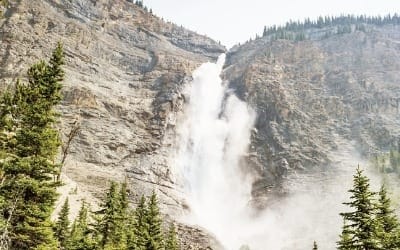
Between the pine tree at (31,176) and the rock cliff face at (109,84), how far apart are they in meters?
53.2

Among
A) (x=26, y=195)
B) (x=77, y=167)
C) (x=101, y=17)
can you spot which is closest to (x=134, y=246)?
(x=26, y=195)

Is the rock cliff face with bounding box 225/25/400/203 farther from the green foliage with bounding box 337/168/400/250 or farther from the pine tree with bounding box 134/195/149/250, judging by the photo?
the green foliage with bounding box 337/168/400/250

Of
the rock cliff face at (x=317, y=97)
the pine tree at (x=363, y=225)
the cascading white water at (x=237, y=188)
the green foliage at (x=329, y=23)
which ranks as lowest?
the pine tree at (x=363, y=225)

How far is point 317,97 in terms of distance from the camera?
12331cm

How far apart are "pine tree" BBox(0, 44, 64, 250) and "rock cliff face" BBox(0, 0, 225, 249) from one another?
5322 cm

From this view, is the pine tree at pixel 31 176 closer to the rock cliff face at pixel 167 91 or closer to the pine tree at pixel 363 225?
the pine tree at pixel 363 225

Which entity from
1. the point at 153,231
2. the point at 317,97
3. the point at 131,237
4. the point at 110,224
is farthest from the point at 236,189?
the point at 110,224

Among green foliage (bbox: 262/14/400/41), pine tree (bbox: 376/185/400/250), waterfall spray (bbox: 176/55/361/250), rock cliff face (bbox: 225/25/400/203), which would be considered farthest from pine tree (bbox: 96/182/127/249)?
green foliage (bbox: 262/14/400/41)

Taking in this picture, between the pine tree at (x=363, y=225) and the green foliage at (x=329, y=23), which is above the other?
the green foliage at (x=329, y=23)

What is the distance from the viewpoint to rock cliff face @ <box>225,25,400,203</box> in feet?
353

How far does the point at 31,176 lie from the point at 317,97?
11285 cm

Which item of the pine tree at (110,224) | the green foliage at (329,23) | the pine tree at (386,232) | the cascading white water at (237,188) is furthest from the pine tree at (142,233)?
the green foliage at (329,23)

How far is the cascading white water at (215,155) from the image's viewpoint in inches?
3584

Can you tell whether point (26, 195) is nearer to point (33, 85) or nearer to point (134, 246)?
point (33, 85)
